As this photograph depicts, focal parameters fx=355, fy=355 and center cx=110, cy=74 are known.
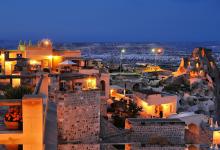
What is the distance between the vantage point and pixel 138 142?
1566cm

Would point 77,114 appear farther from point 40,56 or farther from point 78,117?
point 40,56

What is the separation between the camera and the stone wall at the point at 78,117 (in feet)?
46.5

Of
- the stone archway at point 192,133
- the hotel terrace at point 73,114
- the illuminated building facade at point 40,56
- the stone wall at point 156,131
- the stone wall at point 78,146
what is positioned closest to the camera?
the hotel terrace at point 73,114

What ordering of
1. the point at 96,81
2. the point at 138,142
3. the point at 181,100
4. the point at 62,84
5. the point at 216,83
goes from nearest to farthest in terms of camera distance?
1. the point at 138,142
2. the point at 62,84
3. the point at 96,81
4. the point at 181,100
5. the point at 216,83

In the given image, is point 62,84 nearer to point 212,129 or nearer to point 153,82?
point 212,129

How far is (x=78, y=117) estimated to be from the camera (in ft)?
47.4

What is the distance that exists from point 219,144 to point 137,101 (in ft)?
22.8

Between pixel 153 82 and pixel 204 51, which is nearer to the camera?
pixel 153 82

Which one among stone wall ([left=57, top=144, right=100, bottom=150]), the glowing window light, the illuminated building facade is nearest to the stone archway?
the glowing window light

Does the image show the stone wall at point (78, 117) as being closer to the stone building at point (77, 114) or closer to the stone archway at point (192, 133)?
the stone building at point (77, 114)

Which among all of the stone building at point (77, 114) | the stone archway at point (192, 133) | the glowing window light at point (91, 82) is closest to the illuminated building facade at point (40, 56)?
the glowing window light at point (91, 82)

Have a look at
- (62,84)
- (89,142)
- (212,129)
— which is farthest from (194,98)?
(89,142)

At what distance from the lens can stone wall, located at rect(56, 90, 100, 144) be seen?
14.2 meters

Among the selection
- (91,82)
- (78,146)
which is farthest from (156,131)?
(91,82)
